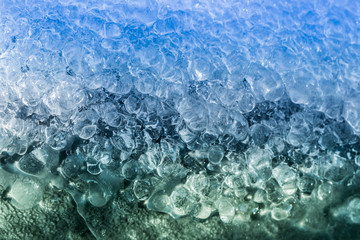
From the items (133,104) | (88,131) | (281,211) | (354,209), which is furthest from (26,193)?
(354,209)

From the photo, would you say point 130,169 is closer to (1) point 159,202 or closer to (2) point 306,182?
(1) point 159,202

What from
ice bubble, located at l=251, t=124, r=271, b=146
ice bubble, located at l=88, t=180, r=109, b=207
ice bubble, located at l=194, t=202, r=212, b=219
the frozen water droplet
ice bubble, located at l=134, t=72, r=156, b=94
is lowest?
ice bubble, located at l=194, t=202, r=212, b=219

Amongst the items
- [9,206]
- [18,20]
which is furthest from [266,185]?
[18,20]

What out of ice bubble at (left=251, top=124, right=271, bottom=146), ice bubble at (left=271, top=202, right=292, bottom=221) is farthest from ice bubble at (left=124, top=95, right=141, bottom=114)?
ice bubble at (left=271, top=202, right=292, bottom=221)

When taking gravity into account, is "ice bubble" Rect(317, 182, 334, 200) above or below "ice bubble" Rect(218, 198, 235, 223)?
above

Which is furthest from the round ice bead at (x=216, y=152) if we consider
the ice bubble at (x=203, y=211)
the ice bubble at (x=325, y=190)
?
the ice bubble at (x=325, y=190)

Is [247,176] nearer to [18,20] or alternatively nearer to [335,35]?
[335,35]

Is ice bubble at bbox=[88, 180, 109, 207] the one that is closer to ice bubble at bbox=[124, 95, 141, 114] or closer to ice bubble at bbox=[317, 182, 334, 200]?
ice bubble at bbox=[124, 95, 141, 114]
